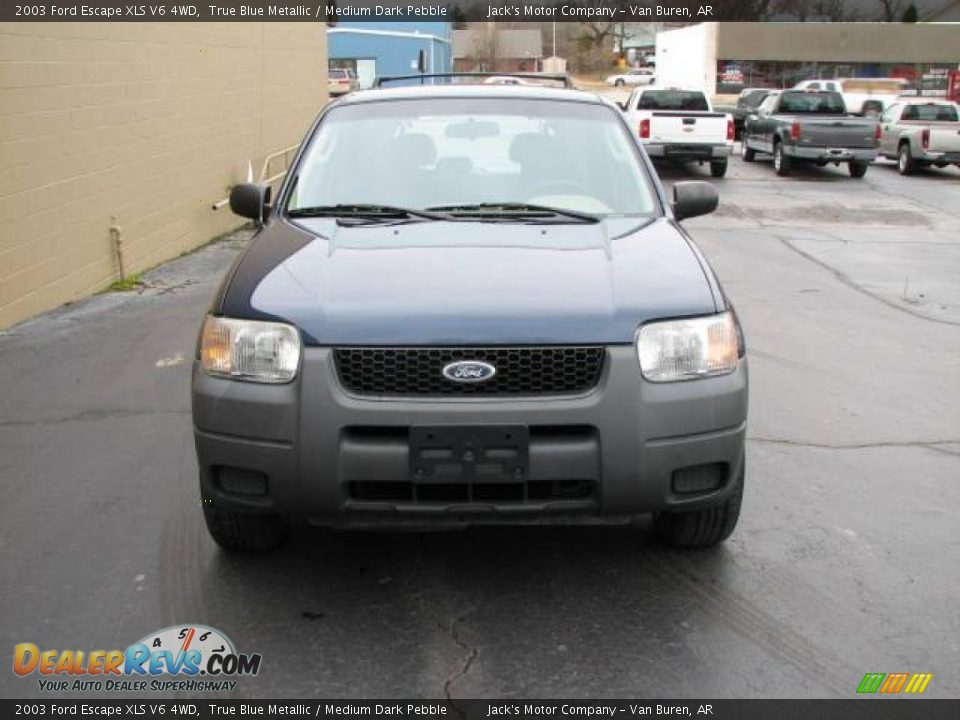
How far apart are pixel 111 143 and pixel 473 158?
6.08 metres

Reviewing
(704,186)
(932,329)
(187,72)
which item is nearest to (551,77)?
(704,186)

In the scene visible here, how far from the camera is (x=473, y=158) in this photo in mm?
4965

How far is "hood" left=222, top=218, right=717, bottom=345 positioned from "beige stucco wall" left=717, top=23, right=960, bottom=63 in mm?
59296

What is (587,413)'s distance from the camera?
337 centimetres

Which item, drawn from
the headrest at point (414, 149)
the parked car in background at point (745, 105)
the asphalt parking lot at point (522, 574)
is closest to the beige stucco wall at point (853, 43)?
the parked car in background at point (745, 105)

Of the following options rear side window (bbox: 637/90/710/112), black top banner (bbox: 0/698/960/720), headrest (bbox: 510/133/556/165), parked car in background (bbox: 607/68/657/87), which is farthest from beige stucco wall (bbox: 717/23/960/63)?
black top banner (bbox: 0/698/960/720)

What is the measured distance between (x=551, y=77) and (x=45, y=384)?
4.02 meters

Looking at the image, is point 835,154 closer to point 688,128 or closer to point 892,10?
point 688,128

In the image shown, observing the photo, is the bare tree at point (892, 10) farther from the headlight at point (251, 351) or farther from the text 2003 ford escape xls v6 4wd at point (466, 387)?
the headlight at point (251, 351)

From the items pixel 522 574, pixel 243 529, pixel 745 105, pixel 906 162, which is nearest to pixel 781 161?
pixel 906 162

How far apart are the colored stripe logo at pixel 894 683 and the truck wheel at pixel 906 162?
2278cm

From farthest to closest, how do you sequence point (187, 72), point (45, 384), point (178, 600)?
point (187, 72), point (45, 384), point (178, 600)

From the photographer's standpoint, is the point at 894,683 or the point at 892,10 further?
the point at 892,10

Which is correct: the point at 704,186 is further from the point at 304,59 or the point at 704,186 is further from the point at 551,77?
the point at 304,59
